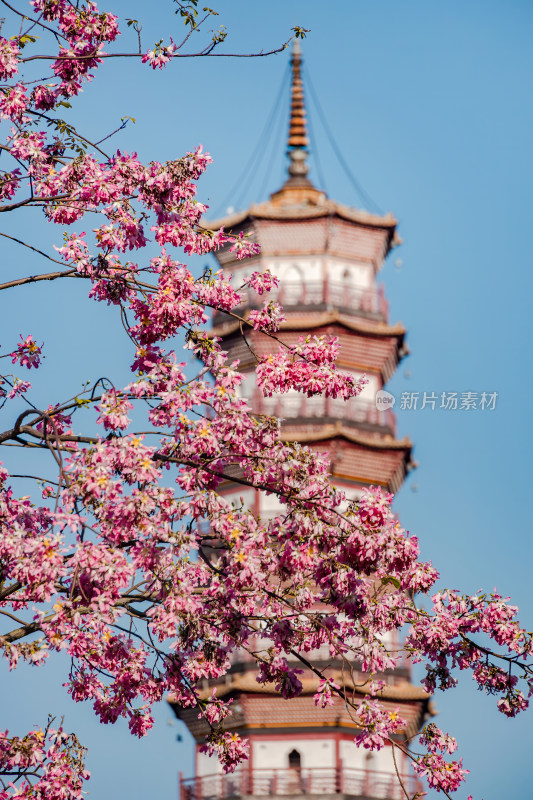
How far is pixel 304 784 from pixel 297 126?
19.6 metres

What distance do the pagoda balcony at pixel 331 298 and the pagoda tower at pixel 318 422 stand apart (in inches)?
1.5

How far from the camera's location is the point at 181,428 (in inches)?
462

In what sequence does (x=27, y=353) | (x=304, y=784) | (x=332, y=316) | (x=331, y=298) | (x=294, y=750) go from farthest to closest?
(x=331, y=298)
(x=332, y=316)
(x=294, y=750)
(x=304, y=784)
(x=27, y=353)

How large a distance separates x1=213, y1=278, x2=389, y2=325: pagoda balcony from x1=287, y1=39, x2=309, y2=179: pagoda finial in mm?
4013

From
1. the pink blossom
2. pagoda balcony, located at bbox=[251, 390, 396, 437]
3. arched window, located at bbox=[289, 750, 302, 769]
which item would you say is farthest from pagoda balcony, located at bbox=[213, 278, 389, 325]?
the pink blossom

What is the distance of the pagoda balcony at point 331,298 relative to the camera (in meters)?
39.2

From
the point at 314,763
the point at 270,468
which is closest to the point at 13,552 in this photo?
the point at 270,468

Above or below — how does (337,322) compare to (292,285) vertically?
below

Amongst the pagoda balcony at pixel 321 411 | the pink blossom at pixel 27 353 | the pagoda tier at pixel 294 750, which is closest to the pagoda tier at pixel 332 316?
the pagoda balcony at pixel 321 411

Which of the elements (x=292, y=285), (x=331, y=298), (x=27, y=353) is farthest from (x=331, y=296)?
(x=27, y=353)

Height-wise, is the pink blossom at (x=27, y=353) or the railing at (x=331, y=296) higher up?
the railing at (x=331, y=296)

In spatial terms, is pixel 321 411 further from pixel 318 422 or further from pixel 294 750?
pixel 294 750

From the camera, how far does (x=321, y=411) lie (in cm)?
3772

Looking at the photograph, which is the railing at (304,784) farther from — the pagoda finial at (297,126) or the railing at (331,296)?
the pagoda finial at (297,126)
